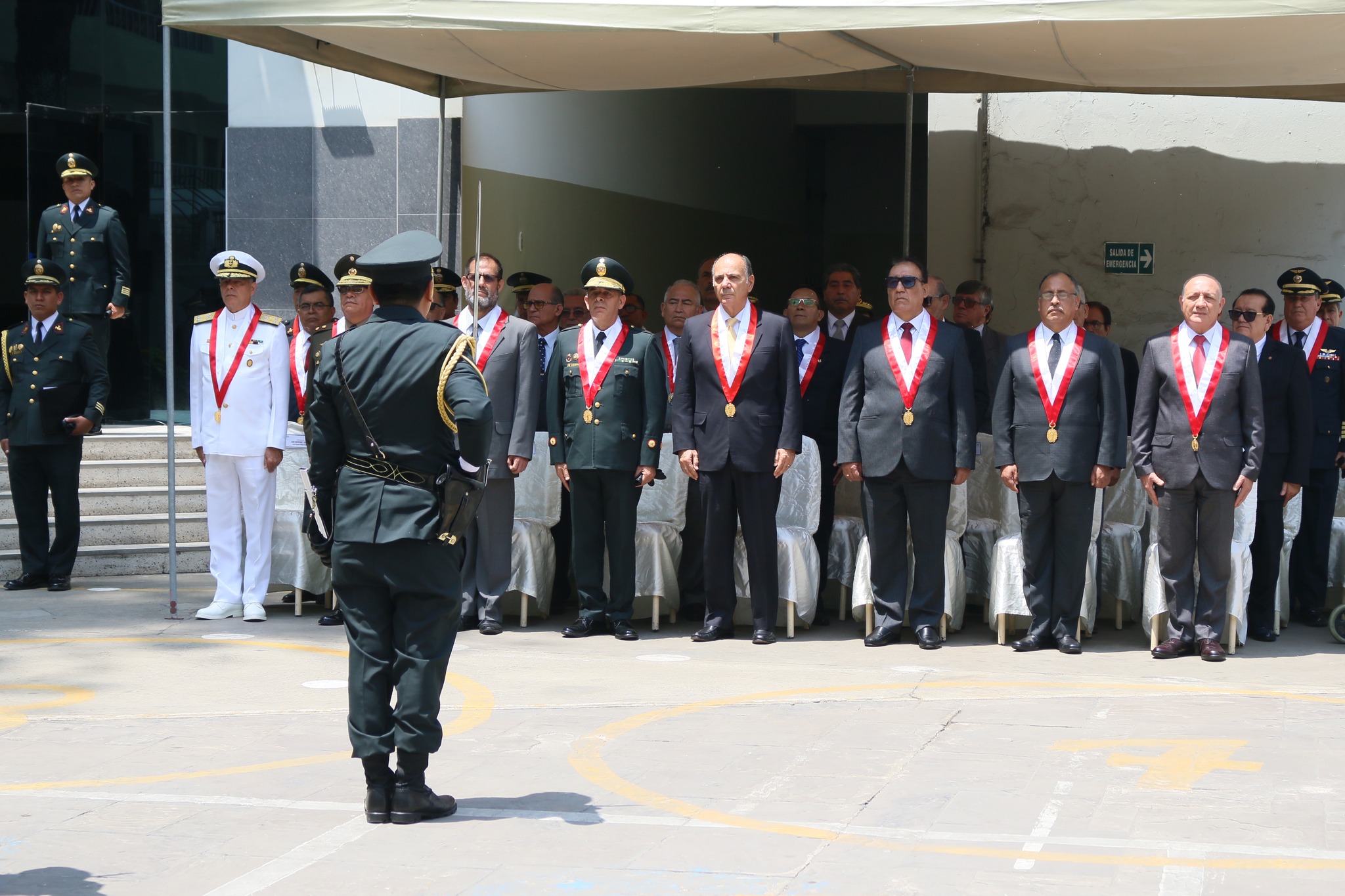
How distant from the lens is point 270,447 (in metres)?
8.27

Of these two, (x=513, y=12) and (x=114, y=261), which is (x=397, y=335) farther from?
(x=114, y=261)

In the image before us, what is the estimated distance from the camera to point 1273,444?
303 inches

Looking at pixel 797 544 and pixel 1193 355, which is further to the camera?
pixel 797 544

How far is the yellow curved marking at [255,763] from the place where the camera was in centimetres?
492

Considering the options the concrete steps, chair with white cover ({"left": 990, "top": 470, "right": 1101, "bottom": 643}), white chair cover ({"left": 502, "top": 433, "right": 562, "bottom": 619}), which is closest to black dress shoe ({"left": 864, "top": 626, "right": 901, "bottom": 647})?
chair with white cover ({"left": 990, "top": 470, "right": 1101, "bottom": 643})

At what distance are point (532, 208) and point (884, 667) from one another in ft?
19.7

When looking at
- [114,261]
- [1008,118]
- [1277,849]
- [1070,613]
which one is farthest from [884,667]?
[114,261]

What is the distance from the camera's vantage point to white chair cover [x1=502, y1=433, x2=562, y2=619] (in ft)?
26.7

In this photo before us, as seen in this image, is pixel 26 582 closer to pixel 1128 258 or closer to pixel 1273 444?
pixel 1273 444

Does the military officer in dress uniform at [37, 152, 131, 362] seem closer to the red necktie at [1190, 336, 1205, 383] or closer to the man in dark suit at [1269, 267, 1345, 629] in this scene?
the red necktie at [1190, 336, 1205, 383]

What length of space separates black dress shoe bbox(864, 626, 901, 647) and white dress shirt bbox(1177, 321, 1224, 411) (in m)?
1.83

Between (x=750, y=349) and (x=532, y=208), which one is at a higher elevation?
(x=532, y=208)

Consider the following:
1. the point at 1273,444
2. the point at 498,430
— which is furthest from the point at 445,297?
the point at 1273,444

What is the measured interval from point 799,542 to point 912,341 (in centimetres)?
120
